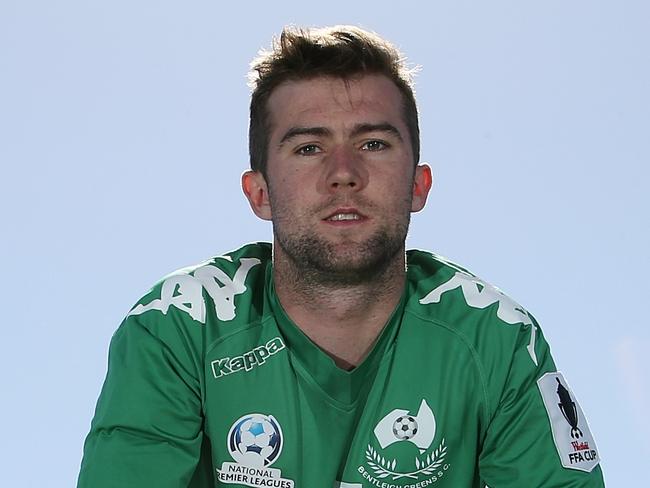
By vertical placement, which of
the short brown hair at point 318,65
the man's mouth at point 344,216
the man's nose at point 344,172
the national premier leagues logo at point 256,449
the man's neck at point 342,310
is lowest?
the national premier leagues logo at point 256,449

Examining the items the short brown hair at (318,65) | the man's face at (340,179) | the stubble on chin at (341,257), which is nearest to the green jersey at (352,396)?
the stubble on chin at (341,257)

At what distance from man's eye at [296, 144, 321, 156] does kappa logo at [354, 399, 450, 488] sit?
4.11 ft

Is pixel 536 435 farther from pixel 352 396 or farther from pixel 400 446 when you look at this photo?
pixel 352 396

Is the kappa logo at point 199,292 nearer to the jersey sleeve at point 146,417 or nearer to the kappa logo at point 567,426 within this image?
the jersey sleeve at point 146,417

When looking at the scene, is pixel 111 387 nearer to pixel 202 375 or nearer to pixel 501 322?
pixel 202 375

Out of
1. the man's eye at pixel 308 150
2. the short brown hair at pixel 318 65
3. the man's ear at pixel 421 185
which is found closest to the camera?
the man's eye at pixel 308 150

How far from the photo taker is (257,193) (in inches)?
229

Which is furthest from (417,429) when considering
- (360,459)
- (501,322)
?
(501,322)

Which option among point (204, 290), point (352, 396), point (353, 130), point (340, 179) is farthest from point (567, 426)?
point (204, 290)

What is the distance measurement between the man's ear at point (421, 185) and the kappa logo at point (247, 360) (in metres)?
1.00

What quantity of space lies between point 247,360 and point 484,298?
1181 mm

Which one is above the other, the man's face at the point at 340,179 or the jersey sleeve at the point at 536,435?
the man's face at the point at 340,179

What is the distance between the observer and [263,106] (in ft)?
19.2

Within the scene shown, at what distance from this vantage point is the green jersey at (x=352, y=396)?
5.28 metres
